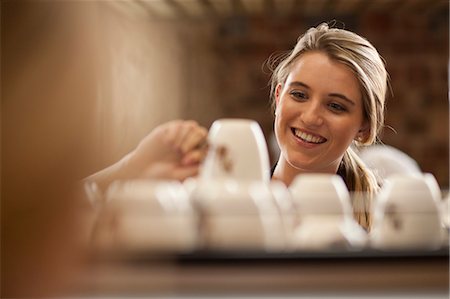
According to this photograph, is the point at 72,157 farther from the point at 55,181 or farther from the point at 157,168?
the point at 157,168

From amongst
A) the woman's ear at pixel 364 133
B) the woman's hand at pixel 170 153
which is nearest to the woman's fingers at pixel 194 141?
the woman's hand at pixel 170 153

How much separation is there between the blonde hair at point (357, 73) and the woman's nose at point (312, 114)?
0.03m

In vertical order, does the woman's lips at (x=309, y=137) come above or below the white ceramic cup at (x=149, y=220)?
above

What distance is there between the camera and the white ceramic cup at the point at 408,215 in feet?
1.12

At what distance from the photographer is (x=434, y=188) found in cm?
36

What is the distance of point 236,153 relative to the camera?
375 mm

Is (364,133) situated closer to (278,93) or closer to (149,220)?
(278,93)

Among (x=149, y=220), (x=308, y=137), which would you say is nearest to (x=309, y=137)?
(x=308, y=137)

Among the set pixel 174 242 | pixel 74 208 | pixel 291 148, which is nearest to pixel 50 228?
pixel 74 208

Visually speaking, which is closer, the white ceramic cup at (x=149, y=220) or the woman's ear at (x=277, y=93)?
the white ceramic cup at (x=149, y=220)

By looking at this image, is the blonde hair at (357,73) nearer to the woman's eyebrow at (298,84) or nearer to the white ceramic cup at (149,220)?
the woman's eyebrow at (298,84)

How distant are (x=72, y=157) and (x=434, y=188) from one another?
250 mm

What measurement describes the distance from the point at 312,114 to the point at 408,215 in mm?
Result: 86

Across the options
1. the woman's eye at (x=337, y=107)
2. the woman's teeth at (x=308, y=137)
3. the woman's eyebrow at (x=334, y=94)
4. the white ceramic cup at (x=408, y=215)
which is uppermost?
the woman's eyebrow at (x=334, y=94)
